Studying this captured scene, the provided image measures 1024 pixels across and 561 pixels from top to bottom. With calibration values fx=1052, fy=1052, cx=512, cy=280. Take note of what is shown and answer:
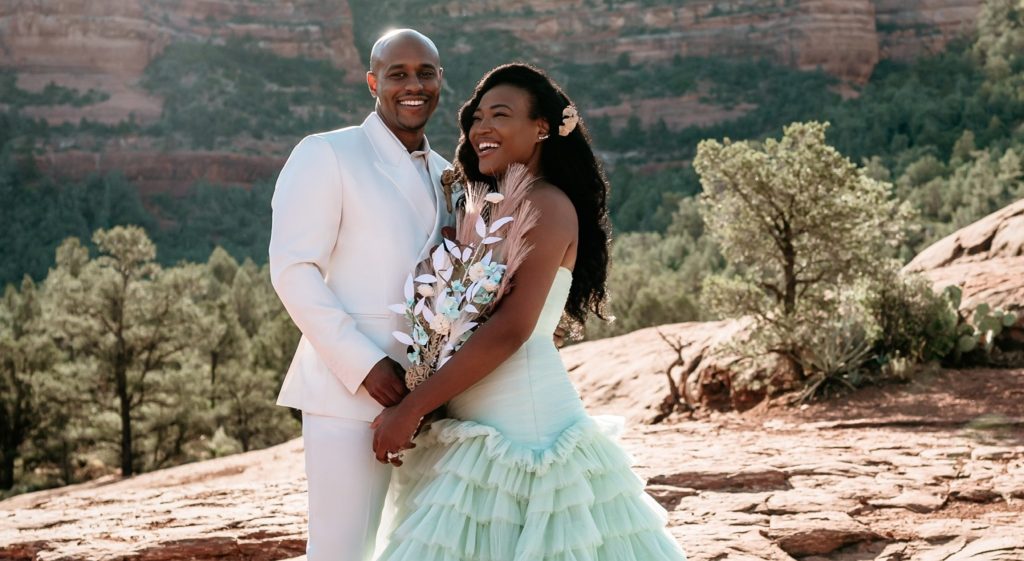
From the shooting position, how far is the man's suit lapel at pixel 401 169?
10.6 feet

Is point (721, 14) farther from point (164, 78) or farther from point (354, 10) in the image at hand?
point (164, 78)

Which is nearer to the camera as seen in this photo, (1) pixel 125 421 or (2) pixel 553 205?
(2) pixel 553 205

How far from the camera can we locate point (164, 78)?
256 ft

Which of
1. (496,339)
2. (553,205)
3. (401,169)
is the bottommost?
(496,339)

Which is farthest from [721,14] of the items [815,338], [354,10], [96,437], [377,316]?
[377,316]

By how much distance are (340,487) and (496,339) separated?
64 centimetres

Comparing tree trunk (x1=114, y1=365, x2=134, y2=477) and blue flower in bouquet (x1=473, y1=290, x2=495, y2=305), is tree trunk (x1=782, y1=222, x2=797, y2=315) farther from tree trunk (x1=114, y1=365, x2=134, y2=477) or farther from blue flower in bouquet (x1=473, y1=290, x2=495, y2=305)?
tree trunk (x1=114, y1=365, x2=134, y2=477)

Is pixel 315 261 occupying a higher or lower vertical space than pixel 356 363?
higher

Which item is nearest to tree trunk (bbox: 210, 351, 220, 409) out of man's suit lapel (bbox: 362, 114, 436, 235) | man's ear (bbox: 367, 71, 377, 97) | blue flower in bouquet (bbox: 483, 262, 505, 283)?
man's ear (bbox: 367, 71, 377, 97)

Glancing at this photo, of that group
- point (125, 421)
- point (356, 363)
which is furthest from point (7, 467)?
point (356, 363)

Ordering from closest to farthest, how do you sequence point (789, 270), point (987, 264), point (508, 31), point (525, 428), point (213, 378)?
point (525, 428) < point (789, 270) < point (987, 264) < point (213, 378) < point (508, 31)

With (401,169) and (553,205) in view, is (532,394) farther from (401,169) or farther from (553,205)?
(401,169)

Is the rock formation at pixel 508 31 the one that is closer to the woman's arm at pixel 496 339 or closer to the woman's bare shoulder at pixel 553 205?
the woman's bare shoulder at pixel 553 205

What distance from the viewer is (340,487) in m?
3.04
